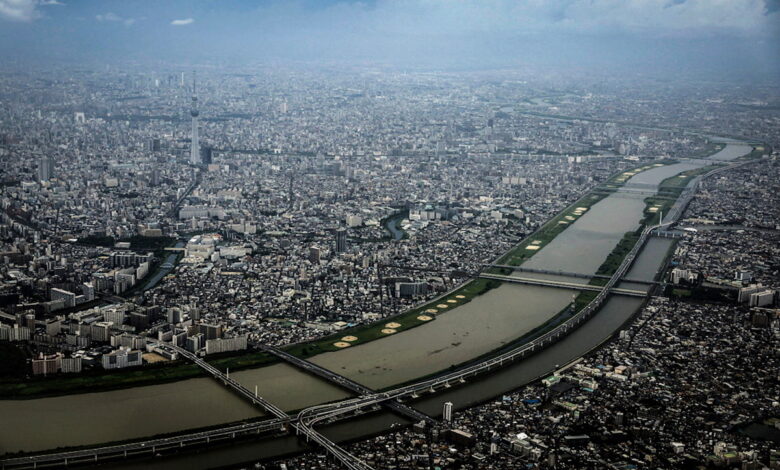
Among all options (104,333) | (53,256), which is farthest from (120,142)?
(104,333)

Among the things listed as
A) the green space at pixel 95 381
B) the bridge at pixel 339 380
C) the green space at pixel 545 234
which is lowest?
the green space at pixel 95 381

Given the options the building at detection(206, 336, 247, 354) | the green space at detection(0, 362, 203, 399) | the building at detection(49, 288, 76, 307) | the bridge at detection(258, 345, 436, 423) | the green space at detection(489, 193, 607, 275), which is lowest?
the green space at detection(0, 362, 203, 399)

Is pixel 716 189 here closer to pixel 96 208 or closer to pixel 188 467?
pixel 96 208

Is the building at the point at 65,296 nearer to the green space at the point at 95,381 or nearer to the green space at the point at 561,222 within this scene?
the green space at the point at 95,381

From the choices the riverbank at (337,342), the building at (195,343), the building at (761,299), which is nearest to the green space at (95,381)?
the riverbank at (337,342)

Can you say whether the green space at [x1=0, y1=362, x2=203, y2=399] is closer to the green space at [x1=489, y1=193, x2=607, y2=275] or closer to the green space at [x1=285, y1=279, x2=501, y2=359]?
the green space at [x1=285, y1=279, x2=501, y2=359]

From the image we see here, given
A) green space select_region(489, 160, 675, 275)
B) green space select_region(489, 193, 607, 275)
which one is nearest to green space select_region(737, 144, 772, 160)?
green space select_region(489, 160, 675, 275)
